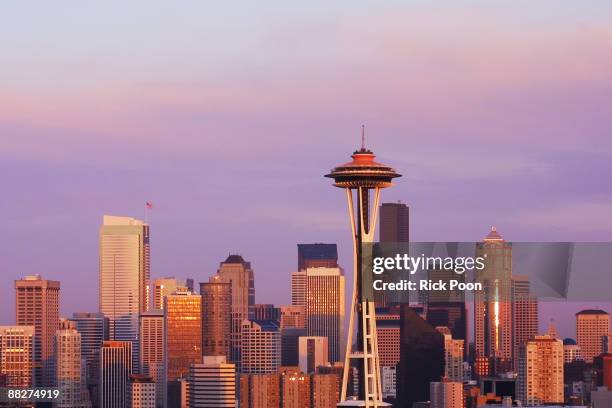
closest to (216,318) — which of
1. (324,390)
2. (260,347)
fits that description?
(260,347)

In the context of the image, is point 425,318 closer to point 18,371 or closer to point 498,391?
point 18,371

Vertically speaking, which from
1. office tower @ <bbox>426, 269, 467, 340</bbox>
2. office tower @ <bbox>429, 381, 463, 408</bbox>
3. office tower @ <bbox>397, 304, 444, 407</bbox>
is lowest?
office tower @ <bbox>429, 381, 463, 408</bbox>

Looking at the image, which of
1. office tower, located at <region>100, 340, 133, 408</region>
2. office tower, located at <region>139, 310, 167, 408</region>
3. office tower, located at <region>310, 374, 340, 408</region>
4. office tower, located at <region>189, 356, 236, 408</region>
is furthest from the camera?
office tower, located at <region>139, 310, 167, 408</region>

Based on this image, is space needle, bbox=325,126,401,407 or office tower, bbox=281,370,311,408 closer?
space needle, bbox=325,126,401,407

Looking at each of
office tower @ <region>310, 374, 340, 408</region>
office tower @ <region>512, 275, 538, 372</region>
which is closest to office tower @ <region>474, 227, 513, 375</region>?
office tower @ <region>512, 275, 538, 372</region>

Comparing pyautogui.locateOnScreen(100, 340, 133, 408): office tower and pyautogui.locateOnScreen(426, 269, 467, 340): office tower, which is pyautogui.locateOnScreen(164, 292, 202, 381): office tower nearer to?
pyautogui.locateOnScreen(100, 340, 133, 408): office tower

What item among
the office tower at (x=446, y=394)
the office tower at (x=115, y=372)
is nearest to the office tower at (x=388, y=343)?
the office tower at (x=446, y=394)

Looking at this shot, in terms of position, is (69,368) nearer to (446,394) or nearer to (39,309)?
(39,309)
